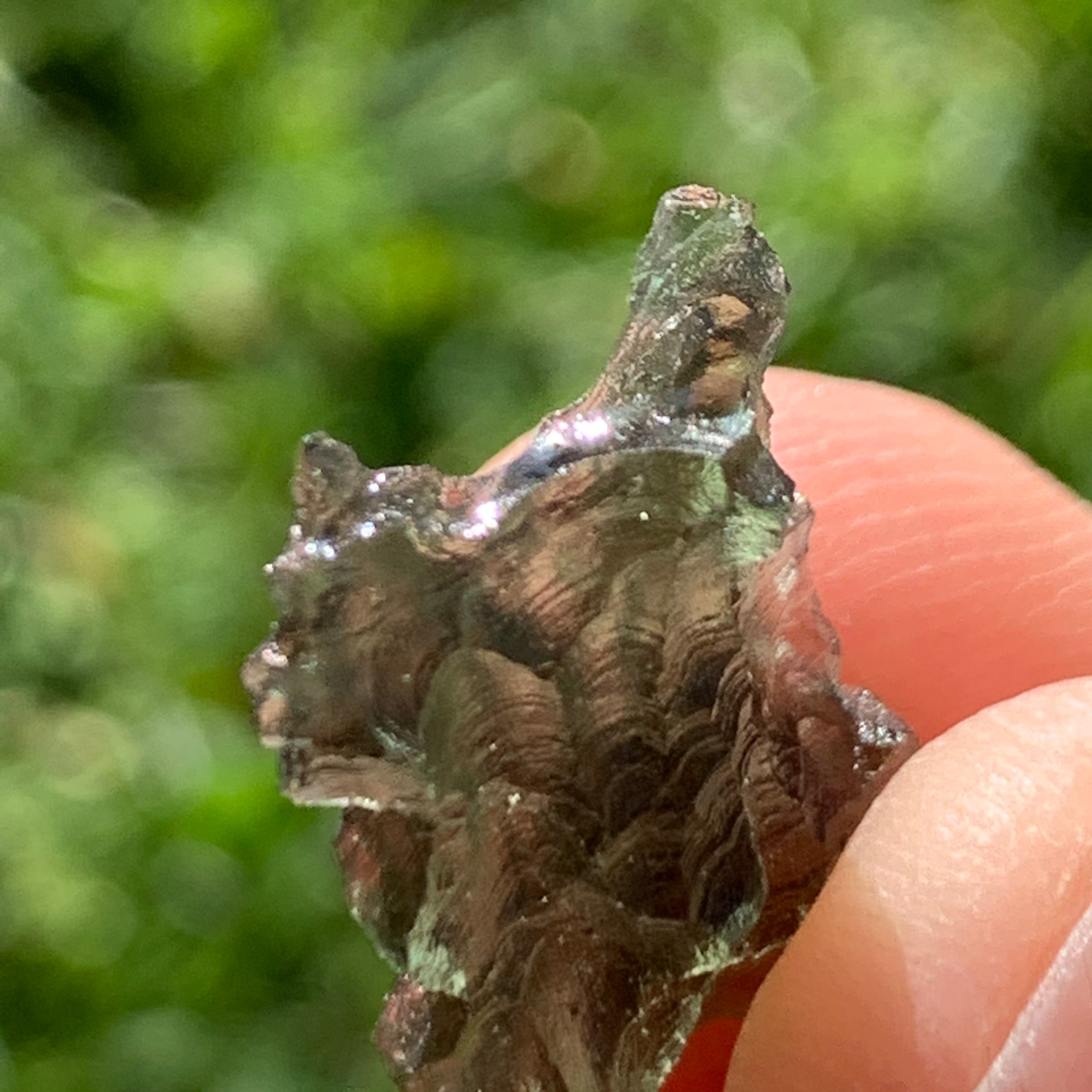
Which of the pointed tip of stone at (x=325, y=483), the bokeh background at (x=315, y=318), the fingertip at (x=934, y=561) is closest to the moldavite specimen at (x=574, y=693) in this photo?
the pointed tip of stone at (x=325, y=483)

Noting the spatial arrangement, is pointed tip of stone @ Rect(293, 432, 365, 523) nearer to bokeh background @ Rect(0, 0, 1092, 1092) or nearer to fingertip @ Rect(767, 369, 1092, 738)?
fingertip @ Rect(767, 369, 1092, 738)

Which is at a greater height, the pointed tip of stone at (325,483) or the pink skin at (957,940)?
the pointed tip of stone at (325,483)

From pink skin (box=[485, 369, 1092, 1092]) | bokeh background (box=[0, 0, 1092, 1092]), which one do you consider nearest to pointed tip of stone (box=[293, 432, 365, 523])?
pink skin (box=[485, 369, 1092, 1092])

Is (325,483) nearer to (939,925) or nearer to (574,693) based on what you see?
(574,693)

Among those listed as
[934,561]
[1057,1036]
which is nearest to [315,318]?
[934,561]

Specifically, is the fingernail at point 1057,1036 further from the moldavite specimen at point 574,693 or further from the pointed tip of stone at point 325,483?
the pointed tip of stone at point 325,483
